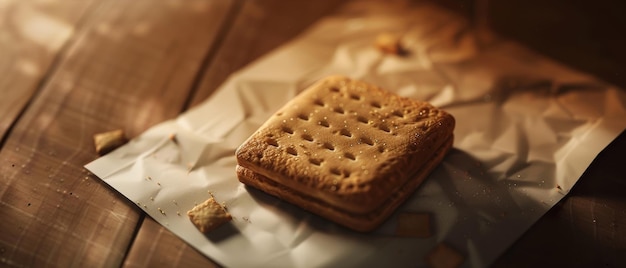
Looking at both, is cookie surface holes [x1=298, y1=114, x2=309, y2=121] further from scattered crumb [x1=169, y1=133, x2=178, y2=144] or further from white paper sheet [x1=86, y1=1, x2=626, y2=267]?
scattered crumb [x1=169, y1=133, x2=178, y2=144]

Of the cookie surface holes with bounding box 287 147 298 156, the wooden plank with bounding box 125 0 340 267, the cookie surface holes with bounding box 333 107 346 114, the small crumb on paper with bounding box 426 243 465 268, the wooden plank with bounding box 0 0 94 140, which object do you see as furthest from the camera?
the wooden plank with bounding box 125 0 340 267

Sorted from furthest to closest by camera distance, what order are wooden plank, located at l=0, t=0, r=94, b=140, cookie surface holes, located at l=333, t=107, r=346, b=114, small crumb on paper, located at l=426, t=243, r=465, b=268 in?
wooden plank, located at l=0, t=0, r=94, b=140 → cookie surface holes, located at l=333, t=107, r=346, b=114 → small crumb on paper, located at l=426, t=243, r=465, b=268

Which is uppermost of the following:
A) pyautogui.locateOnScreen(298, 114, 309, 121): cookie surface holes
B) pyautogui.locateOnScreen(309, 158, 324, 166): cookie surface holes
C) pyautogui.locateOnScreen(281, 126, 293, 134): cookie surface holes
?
pyautogui.locateOnScreen(298, 114, 309, 121): cookie surface holes

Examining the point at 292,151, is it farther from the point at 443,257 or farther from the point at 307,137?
the point at 443,257

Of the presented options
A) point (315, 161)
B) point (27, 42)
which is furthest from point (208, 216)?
point (27, 42)

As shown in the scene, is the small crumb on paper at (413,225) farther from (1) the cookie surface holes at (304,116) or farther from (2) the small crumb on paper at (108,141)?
(2) the small crumb on paper at (108,141)

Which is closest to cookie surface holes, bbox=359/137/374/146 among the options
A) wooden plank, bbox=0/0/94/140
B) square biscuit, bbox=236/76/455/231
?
square biscuit, bbox=236/76/455/231

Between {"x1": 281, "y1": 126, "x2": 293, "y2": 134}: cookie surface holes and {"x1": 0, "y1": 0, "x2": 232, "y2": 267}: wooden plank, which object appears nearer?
{"x1": 0, "y1": 0, "x2": 232, "y2": 267}: wooden plank

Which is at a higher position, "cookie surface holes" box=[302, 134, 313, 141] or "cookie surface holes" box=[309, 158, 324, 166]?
"cookie surface holes" box=[302, 134, 313, 141]
